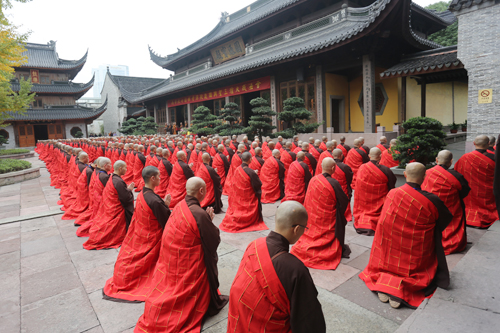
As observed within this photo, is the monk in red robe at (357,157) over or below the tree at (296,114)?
below

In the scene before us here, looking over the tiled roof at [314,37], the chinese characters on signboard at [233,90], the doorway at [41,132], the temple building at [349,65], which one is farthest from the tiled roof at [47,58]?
the tiled roof at [314,37]

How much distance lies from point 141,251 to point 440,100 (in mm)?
16799

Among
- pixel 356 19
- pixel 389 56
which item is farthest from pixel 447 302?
pixel 356 19

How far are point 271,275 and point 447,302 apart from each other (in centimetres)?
212

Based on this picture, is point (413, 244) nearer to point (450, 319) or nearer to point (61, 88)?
point (450, 319)

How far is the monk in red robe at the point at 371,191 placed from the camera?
4980 mm

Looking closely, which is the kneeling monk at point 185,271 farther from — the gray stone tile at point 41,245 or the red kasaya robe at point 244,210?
the gray stone tile at point 41,245

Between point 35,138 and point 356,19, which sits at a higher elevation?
point 356,19

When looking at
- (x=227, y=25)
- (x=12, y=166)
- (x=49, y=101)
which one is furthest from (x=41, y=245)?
(x=49, y=101)

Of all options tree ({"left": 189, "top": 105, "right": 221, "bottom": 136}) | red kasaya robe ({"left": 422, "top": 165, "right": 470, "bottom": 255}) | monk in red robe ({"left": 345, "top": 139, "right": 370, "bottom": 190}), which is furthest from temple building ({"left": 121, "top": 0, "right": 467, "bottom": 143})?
red kasaya robe ({"left": 422, "top": 165, "right": 470, "bottom": 255})

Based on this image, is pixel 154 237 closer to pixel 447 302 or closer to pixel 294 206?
pixel 294 206

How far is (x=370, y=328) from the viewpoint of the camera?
107 inches

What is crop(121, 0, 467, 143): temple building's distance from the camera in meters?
11.2

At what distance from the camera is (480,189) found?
503 centimetres
